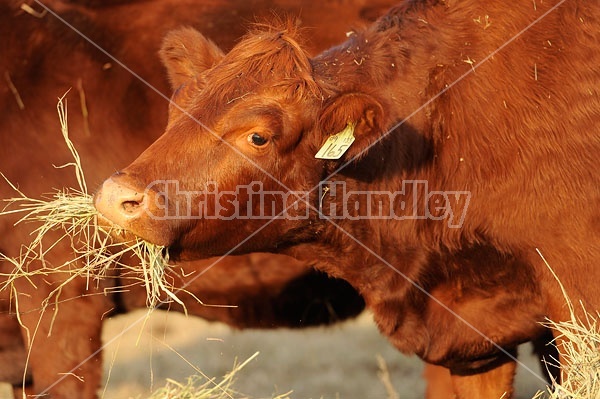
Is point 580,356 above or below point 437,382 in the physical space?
above

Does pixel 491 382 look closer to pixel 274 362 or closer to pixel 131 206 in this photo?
pixel 131 206

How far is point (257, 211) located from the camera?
454 cm

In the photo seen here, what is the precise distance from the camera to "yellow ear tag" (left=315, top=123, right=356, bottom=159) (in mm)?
4449

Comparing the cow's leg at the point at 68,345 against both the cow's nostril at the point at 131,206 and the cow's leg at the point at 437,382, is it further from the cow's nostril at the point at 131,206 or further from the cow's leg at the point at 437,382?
the cow's leg at the point at 437,382

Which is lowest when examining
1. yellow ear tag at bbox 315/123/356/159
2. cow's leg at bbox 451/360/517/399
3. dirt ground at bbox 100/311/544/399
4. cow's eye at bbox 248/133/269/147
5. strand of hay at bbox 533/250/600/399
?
dirt ground at bbox 100/311/544/399

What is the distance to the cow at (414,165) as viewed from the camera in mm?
4426

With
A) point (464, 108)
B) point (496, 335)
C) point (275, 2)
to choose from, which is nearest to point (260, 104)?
point (464, 108)

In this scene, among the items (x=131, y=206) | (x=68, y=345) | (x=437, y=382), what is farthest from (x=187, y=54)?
(x=437, y=382)

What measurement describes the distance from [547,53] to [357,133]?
0.99 m

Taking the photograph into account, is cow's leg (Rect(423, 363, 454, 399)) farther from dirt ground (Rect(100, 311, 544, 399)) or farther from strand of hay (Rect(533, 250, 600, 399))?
strand of hay (Rect(533, 250, 600, 399))

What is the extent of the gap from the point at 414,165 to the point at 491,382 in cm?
142

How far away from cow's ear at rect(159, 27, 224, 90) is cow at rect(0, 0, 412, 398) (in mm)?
802

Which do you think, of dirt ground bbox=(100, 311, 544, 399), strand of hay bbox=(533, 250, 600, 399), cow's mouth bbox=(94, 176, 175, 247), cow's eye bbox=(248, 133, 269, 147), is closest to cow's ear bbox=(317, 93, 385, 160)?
cow's eye bbox=(248, 133, 269, 147)

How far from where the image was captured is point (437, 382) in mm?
6336
